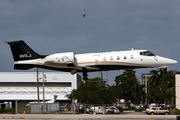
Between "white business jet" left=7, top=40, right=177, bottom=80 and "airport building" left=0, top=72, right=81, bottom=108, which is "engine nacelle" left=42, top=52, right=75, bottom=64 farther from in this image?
"airport building" left=0, top=72, right=81, bottom=108

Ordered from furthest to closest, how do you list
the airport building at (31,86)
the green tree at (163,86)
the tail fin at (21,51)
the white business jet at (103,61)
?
the airport building at (31,86)
the green tree at (163,86)
the tail fin at (21,51)
the white business jet at (103,61)

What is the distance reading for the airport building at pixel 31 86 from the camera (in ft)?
343

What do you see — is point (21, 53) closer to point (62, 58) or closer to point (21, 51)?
point (21, 51)

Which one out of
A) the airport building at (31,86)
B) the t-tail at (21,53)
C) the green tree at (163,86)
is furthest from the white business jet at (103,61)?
the airport building at (31,86)

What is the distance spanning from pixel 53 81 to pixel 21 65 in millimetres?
65524

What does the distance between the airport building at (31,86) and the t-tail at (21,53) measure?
61.6 metres

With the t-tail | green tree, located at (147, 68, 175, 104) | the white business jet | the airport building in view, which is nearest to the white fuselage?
the white business jet

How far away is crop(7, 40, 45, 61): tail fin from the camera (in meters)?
43.2

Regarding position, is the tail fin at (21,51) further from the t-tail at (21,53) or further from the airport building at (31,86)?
the airport building at (31,86)

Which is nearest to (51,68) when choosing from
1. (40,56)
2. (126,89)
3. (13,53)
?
(40,56)

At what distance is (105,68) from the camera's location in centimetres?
3975

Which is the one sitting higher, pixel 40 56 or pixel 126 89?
pixel 40 56

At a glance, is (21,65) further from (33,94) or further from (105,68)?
(33,94)

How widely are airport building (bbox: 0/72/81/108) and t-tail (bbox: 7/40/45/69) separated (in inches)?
2427
